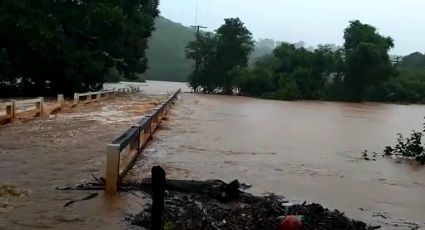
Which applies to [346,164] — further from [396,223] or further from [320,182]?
[396,223]

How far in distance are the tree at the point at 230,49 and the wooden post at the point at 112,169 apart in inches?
2226

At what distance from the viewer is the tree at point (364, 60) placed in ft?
194

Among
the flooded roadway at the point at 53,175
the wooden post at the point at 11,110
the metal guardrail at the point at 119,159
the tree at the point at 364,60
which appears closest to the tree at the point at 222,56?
the tree at the point at 364,60

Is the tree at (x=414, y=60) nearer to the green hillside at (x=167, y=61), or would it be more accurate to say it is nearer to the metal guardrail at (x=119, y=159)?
the green hillside at (x=167, y=61)

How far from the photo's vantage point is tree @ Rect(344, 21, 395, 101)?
59219mm

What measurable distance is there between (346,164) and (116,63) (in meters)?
31.3

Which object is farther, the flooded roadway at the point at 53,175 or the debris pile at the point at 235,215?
the flooded roadway at the point at 53,175

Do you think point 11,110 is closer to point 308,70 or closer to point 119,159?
point 119,159

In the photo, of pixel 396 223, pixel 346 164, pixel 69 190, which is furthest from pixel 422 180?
pixel 69 190

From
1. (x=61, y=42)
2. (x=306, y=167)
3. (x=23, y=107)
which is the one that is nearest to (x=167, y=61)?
(x=61, y=42)

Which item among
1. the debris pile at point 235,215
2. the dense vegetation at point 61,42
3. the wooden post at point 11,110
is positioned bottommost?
the debris pile at point 235,215

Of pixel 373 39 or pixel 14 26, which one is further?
pixel 373 39

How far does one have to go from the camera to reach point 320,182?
33.0 feet

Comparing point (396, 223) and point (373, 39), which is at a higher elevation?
point (373, 39)
